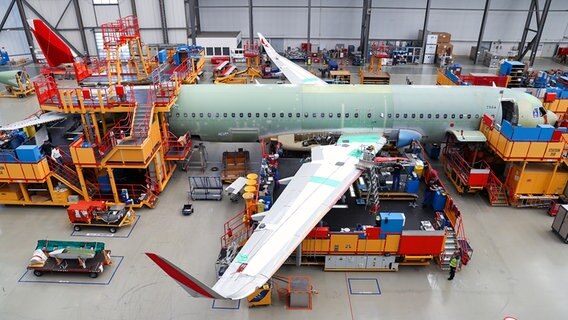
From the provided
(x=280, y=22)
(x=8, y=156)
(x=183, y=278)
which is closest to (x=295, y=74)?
(x=8, y=156)

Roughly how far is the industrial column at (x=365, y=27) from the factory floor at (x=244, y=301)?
1122 inches

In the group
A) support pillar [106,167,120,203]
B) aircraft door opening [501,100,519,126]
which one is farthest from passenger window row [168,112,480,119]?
support pillar [106,167,120,203]

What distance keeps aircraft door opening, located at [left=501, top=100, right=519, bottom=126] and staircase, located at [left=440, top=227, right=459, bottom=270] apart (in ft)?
31.7

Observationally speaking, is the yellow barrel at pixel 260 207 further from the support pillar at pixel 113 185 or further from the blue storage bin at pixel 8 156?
the blue storage bin at pixel 8 156

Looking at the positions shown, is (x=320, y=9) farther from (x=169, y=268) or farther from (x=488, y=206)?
(x=169, y=268)

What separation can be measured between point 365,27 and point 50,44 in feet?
101

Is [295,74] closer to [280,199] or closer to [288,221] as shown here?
[280,199]

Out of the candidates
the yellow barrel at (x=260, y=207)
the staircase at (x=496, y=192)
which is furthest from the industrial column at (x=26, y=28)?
the staircase at (x=496, y=192)

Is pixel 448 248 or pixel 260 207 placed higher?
pixel 260 207

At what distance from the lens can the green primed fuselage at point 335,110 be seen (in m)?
22.2

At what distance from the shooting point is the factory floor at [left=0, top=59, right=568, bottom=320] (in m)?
14.2

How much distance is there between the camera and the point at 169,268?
909 centimetres

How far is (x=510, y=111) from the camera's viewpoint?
22.6m

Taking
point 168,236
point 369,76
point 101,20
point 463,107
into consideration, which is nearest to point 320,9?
point 369,76
